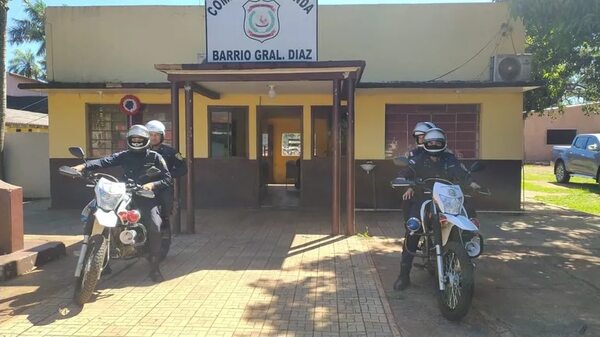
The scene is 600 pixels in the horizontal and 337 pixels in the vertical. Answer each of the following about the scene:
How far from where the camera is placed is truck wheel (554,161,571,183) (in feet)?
62.7

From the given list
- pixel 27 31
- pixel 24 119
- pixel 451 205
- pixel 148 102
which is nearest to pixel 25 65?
pixel 27 31

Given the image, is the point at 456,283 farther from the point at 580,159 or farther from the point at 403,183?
the point at 580,159

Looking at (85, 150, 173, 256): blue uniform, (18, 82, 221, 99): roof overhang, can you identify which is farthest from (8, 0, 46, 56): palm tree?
(85, 150, 173, 256): blue uniform

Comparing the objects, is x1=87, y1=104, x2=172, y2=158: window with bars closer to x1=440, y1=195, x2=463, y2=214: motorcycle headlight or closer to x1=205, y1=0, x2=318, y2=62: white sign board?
x1=205, y1=0, x2=318, y2=62: white sign board

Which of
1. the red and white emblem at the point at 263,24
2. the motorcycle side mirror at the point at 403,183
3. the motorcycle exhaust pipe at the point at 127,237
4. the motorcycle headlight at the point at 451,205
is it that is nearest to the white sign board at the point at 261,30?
the red and white emblem at the point at 263,24

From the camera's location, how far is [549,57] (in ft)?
44.2

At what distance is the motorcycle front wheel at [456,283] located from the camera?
454cm

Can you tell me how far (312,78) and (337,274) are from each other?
11.3 feet

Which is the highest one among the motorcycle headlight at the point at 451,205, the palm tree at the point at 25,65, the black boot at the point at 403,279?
the palm tree at the point at 25,65

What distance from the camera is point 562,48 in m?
7.06

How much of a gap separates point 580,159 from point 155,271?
16.3 m

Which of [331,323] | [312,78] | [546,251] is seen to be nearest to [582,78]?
[546,251]

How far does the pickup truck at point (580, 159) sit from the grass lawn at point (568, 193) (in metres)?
0.43

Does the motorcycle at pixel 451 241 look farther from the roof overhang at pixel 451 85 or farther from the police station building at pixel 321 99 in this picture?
the police station building at pixel 321 99
